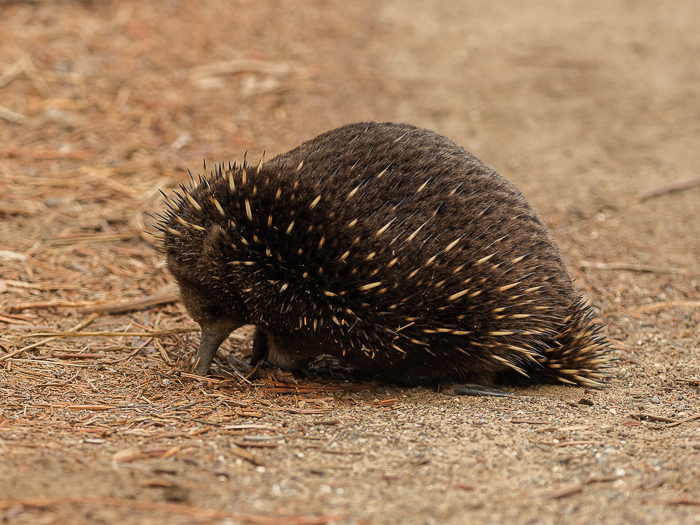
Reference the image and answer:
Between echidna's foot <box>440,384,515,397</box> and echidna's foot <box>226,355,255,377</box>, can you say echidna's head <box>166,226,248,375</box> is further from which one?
echidna's foot <box>440,384,515,397</box>

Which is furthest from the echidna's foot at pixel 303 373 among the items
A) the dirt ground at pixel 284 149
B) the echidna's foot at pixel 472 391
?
the echidna's foot at pixel 472 391

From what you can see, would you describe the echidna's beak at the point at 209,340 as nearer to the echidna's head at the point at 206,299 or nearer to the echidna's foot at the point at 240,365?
the echidna's head at the point at 206,299

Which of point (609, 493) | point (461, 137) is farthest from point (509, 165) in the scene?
point (609, 493)

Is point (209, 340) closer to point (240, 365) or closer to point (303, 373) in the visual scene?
point (240, 365)

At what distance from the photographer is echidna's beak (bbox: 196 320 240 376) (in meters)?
4.07

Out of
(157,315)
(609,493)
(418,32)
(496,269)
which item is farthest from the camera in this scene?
(418,32)

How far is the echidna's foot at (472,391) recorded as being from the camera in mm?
4031

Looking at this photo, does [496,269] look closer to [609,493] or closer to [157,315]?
[609,493]

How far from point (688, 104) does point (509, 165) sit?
9.39 ft

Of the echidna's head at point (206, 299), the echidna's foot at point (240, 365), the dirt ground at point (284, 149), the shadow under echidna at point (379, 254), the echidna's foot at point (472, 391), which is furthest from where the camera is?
the echidna's foot at point (240, 365)

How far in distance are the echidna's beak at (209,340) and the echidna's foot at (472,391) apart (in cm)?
129

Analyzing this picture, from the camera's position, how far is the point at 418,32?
35.8 feet

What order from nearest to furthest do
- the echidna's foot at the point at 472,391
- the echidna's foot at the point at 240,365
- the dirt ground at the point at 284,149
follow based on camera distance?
the dirt ground at the point at 284,149
the echidna's foot at the point at 472,391
the echidna's foot at the point at 240,365

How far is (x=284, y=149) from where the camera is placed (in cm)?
752
